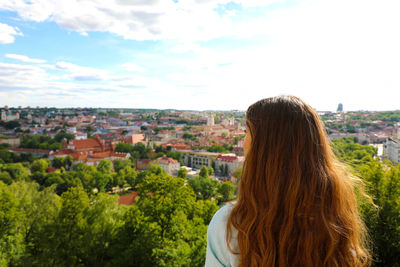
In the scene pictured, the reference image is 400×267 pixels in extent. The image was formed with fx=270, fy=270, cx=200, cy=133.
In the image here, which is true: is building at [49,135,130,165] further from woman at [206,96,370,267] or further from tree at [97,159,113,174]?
woman at [206,96,370,267]

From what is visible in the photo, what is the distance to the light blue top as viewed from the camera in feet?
3.01

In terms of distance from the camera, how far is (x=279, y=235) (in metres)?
0.94

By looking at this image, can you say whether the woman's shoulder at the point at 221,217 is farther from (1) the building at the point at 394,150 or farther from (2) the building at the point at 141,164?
(2) the building at the point at 141,164

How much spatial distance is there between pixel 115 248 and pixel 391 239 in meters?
6.94

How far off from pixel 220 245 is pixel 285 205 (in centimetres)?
26

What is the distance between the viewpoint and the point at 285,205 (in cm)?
93

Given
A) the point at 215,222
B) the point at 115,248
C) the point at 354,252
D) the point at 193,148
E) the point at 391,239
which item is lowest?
the point at 193,148

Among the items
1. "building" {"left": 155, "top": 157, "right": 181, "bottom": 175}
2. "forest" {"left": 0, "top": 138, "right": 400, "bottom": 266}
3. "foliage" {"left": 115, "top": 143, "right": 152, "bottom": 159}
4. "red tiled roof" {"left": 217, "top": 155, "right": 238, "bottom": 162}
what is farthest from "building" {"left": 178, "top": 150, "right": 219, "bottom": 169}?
"forest" {"left": 0, "top": 138, "right": 400, "bottom": 266}

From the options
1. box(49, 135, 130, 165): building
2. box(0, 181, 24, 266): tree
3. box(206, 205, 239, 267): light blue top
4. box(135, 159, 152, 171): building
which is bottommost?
box(135, 159, 152, 171): building

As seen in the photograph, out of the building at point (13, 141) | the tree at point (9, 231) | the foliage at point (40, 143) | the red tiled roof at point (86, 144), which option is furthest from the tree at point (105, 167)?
the building at point (13, 141)

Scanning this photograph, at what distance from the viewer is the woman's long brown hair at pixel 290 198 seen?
928 mm

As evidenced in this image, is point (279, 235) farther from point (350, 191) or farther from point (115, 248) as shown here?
point (115, 248)

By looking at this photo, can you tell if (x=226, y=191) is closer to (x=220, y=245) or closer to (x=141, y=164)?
(x=141, y=164)

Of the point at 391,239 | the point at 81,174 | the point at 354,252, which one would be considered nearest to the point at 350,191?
the point at 354,252
